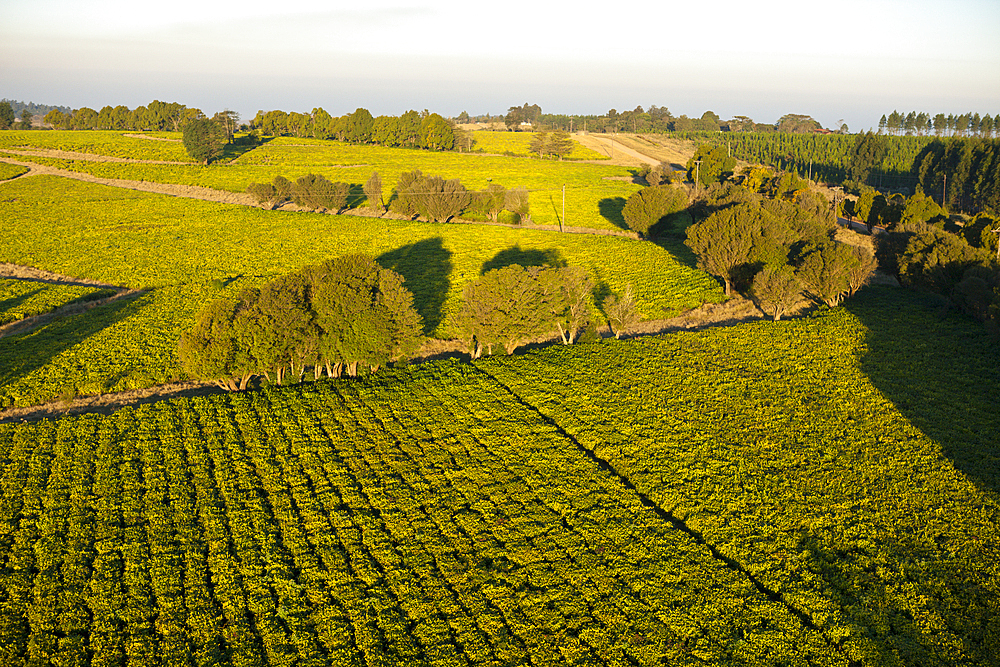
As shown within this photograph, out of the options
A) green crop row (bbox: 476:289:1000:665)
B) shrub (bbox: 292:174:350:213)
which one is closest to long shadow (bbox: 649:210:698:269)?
green crop row (bbox: 476:289:1000:665)

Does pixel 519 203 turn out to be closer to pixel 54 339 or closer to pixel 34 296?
pixel 34 296

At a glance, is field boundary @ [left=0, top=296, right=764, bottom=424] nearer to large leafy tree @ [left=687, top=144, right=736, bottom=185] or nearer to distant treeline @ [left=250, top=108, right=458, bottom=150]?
large leafy tree @ [left=687, top=144, right=736, bottom=185]

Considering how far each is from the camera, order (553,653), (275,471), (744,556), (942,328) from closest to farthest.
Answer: (553,653) → (744,556) → (275,471) → (942,328)

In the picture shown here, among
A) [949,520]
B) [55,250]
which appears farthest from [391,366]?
[55,250]

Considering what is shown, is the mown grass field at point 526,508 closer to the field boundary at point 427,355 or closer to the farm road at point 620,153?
the field boundary at point 427,355

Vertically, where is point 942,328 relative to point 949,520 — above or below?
above

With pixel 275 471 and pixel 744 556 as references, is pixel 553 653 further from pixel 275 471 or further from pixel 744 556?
pixel 275 471

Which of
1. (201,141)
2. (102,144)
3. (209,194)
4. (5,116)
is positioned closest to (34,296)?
(209,194)
